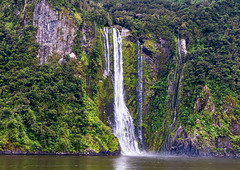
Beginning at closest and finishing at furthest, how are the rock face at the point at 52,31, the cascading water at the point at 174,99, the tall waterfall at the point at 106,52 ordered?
1. the cascading water at the point at 174,99
2. the rock face at the point at 52,31
3. the tall waterfall at the point at 106,52

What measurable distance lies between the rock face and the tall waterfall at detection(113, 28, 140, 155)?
877 cm

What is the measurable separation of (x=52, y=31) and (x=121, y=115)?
19.5 meters

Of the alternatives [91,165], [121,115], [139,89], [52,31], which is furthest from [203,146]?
[52,31]

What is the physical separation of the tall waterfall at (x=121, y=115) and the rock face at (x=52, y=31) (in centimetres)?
877

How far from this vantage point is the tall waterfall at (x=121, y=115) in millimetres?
63062

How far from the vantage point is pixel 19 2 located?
73.7 metres

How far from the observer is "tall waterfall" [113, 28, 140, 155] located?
207 ft

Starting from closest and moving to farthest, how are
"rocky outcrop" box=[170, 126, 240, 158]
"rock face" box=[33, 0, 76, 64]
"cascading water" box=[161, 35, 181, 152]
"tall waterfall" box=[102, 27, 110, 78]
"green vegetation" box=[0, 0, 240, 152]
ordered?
"green vegetation" box=[0, 0, 240, 152] → "rocky outcrop" box=[170, 126, 240, 158] → "cascading water" box=[161, 35, 181, 152] → "rock face" box=[33, 0, 76, 64] → "tall waterfall" box=[102, 27, 110, 78]

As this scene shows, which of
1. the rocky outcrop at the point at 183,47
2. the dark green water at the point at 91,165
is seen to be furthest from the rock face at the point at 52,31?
the dark green water at the point at 91,165

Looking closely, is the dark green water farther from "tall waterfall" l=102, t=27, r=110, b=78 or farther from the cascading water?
"tall waterfall" l=102, t=27, r=110, b=78

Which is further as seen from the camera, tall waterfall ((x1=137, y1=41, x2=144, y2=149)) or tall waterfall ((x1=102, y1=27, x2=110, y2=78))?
tall waterfall ((x1=102, y1=27, x2=110, y2=78))

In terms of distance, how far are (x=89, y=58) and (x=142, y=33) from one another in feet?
42.5

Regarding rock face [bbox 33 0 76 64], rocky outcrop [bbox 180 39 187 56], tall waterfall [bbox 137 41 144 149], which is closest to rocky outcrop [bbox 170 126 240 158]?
tall waterfall [bbox 137 41 144 149]

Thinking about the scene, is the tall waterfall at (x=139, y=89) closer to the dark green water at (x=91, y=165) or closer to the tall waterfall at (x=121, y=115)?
the tall waterfall at (x=121, y=115)
